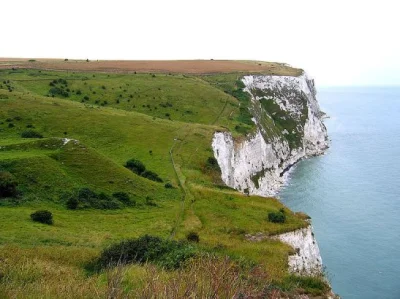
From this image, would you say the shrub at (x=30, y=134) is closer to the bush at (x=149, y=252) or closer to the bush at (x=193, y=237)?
the bush at (x=193, y=237)

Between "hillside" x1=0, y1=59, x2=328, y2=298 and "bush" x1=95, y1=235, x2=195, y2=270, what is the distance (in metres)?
1.00

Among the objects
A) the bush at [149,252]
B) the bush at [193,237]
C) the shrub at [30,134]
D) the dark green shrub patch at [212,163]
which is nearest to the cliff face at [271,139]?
the dark green shrub patch at [212,163]

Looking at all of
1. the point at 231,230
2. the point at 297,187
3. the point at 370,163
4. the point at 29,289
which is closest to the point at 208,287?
the point at 29,289

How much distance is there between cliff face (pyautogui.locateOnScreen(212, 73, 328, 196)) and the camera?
2714 inches

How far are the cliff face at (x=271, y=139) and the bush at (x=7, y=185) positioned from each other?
1252 inches

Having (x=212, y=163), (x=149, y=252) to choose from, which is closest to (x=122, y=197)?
(x=149, y=252)

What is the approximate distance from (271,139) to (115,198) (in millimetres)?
66295

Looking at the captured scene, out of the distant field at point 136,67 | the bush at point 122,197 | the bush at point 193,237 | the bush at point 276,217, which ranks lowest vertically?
the bush at point 276,217

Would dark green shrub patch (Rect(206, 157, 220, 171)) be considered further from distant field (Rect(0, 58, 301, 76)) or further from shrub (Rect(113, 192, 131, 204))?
distant field (Rect(0, 58, 301, 76))

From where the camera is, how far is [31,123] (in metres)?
58.4

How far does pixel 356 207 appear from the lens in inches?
2685

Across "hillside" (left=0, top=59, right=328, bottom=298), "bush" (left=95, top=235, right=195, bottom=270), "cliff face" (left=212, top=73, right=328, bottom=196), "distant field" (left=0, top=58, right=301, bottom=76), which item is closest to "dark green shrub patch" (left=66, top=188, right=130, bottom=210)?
"hillside" (left=0, top=59, right=328, bottom=298)

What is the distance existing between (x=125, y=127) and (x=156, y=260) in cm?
4479

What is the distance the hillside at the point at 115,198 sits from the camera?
14.1 m
